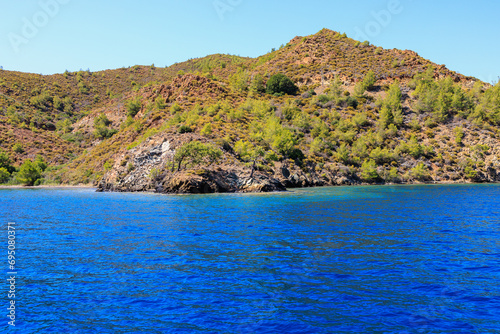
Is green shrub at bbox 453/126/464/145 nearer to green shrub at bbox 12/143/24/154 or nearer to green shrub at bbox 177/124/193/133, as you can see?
green shrub at bbox 177/124/193/133

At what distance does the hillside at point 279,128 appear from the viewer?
81.3m

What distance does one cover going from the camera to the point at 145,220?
3366 cm

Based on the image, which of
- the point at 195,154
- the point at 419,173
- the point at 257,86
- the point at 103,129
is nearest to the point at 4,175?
the point at 103,129

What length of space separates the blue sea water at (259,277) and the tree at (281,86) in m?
117

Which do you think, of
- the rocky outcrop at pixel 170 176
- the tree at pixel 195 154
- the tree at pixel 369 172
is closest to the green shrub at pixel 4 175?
the rocky outcrop at pixel 170 176

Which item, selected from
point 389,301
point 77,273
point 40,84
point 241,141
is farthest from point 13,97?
point 389,301

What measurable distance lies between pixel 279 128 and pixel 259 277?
86.4 m

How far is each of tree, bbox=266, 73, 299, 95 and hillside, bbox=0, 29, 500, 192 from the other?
1.84 metres

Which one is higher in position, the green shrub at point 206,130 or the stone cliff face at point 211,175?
the green shrub at point 206,130

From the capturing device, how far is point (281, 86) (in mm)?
141250

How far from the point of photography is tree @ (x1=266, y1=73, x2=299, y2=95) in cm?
14138

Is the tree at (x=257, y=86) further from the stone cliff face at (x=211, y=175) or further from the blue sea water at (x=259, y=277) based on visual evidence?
the blue sea water at (x=259, y=277)

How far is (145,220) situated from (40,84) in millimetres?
179408

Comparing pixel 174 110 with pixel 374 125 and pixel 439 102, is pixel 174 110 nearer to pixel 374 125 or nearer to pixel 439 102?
pixel 374 125
